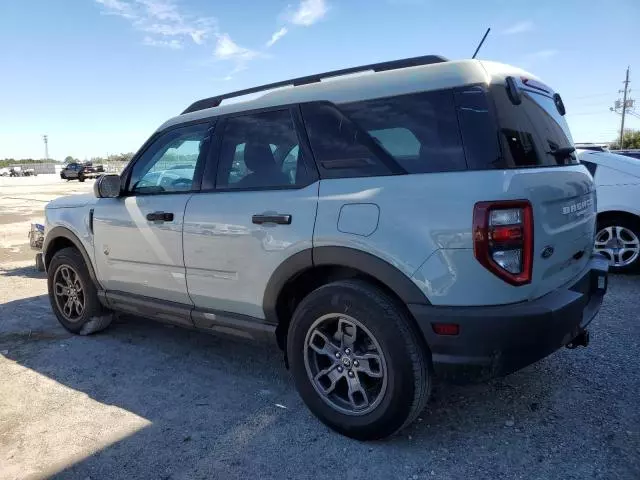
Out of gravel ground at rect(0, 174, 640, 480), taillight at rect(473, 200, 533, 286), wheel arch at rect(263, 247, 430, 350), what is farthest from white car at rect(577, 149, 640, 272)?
wheel arch at rect(263, 247, 430, 350)

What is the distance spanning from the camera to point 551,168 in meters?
2.54

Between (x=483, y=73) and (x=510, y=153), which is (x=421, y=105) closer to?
(x=483, y=73)

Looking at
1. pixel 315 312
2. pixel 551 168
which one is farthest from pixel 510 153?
pixel 315 312

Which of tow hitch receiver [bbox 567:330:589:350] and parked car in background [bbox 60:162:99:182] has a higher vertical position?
parked car in background [bbox 60:162:99:182]

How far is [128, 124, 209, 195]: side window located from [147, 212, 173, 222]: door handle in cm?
20

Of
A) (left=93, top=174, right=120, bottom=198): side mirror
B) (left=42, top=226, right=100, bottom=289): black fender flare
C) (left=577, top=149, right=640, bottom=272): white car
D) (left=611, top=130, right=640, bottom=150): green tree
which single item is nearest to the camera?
(left=93, top=174, right=120, bottom=198): side mirror

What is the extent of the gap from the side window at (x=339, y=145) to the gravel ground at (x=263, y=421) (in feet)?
4.84

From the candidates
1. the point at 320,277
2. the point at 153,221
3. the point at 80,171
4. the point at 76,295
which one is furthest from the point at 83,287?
the point at 80,171

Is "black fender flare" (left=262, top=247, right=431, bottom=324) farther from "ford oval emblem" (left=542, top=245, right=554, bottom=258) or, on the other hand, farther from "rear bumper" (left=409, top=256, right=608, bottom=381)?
"ford oval emblem" (left=542, top=245, right=554, bottom=258)

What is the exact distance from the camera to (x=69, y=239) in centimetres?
445

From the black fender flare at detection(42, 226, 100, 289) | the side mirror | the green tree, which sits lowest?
the black fender flare at detection(42, 226, 100, 289)

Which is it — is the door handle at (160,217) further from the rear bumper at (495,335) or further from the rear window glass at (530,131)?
the rear window glass at (530,131)

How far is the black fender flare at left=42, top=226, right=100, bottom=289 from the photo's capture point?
4211 mm

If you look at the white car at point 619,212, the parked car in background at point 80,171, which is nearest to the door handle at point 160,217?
the white car at point 619,212
